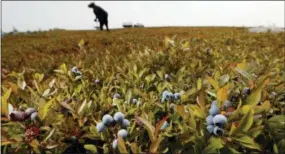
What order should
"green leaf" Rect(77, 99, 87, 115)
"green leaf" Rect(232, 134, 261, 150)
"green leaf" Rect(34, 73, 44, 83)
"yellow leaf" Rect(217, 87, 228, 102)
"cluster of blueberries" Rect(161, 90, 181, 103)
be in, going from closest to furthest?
"green leaf" Rect(232, 134, 261, 150), "yellow leaf" Rect(217, 87, 228, 102), "green leaf" Rect(77, 99, 87, 115), "cluster of blueberries" Rect(161, 90, 181, 103), "green leaf" Rect(34, 73, 44, 83)

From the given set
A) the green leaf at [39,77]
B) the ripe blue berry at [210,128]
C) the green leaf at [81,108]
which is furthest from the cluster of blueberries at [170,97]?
the green leaf at [39,77]

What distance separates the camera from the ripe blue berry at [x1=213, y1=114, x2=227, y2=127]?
46.4 inches

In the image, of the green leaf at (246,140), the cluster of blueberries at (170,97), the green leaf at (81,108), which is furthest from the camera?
the cluster of blueberries at (170,97)

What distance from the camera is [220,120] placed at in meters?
1.18

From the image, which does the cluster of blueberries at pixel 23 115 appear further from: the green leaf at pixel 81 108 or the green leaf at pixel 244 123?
the green leaf at pixel 244 123

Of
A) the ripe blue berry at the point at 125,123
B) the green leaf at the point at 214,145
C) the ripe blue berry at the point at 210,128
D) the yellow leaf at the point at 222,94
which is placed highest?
the yellow leaf at the point at 222,94

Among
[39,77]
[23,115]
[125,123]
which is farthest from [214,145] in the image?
[39,77]

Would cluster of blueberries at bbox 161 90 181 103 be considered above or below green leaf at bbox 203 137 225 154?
above

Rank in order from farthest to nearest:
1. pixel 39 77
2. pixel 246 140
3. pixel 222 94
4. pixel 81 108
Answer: pixel 39 77 → pixel 81 108 → pixel 222 94 → pixel 246 140

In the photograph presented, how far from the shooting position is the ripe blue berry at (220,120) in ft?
3.87

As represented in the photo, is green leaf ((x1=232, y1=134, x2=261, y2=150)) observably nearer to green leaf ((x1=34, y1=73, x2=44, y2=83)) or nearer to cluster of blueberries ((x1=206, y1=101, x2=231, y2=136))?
cluster of blueberries ((x1=206, y1=101, x2=231, y2=136))

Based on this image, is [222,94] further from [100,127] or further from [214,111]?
[100,127]

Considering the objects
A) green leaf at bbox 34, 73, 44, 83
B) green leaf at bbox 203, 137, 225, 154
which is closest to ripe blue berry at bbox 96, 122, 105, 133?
green leaf at bbox 203, 137, 225, 154

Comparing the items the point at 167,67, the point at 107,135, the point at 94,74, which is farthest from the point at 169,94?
the point at 167,67
